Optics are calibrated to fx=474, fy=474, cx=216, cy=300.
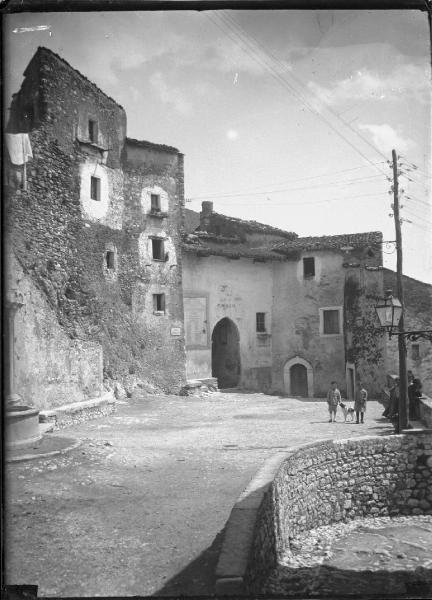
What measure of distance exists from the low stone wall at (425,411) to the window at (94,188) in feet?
30.0

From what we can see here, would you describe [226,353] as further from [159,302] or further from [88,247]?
[88,247]

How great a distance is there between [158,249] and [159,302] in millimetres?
1929

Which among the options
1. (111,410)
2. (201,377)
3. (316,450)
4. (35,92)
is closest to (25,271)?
(111,410)

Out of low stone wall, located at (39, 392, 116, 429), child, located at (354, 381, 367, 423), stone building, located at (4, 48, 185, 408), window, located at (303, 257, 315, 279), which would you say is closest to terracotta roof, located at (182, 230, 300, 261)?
stone building, located at (4, 48, 185, 408)

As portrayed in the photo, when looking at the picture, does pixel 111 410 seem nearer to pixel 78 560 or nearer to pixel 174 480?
pixel 174 480

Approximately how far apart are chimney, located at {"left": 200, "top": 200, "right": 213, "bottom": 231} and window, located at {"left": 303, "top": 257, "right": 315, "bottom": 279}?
498 cm

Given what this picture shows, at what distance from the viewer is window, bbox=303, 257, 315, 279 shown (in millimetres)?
12227

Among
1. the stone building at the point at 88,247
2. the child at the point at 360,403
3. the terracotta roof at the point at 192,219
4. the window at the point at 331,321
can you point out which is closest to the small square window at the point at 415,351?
the window at the point at 331,321

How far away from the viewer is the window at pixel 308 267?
40.1 ft

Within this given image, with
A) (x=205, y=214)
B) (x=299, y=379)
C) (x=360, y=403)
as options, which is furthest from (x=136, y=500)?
(x=205, y=214)

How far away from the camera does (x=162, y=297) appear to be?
14.7m

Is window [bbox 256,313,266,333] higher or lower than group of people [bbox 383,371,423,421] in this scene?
higher

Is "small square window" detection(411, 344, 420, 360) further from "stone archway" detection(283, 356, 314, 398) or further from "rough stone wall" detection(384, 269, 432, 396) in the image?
"stone archway" detection(283, 356, 314, 398)

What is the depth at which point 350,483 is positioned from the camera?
334 inches
